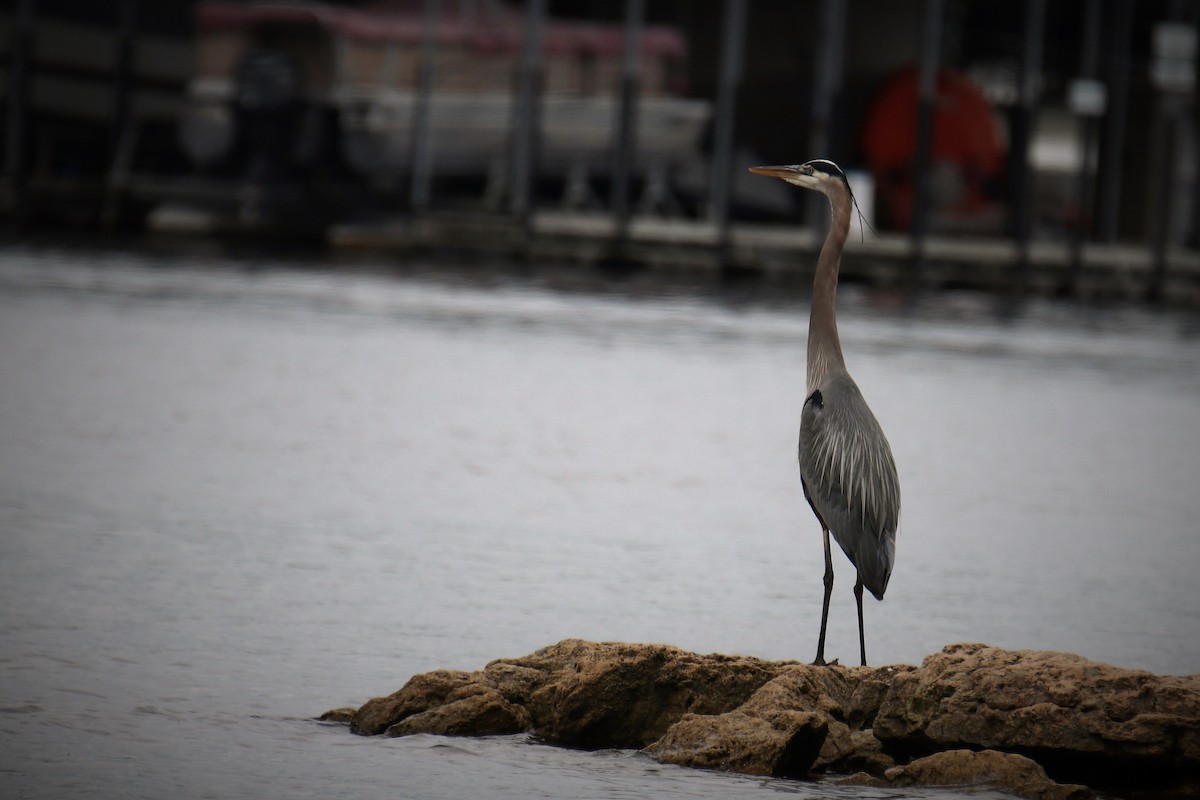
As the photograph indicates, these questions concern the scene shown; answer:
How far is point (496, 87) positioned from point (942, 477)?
71.5ft

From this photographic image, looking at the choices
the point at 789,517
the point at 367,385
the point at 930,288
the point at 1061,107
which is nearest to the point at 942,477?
the point at 789,517

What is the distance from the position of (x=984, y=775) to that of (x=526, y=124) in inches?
993

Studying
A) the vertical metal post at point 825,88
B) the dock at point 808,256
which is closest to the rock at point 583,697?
the vertical metal post at point 825,88

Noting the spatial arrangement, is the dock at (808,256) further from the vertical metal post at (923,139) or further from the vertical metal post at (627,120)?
the vertical metal post at (627,120)

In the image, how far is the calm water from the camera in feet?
19.9

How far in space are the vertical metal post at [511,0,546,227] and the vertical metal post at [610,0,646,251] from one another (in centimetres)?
124

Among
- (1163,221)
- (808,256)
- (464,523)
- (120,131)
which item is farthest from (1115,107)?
(464,523)

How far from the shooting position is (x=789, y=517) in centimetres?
1087

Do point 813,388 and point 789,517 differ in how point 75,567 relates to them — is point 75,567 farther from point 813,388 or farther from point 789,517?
point 789,517

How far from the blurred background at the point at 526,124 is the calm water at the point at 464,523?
37.9 ft

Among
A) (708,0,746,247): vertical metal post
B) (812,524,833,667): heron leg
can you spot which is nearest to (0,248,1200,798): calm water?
(812,524,833,667): heron leg

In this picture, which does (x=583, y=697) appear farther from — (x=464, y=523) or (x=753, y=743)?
(x=464, y=523)

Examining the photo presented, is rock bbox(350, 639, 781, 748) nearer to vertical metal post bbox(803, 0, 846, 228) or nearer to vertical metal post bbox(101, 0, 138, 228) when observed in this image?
vertical metal post bbox(803, 0, 846, 228)

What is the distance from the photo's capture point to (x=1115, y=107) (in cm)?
3300
